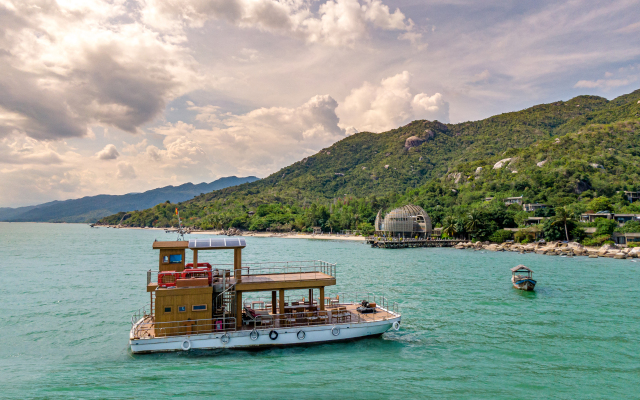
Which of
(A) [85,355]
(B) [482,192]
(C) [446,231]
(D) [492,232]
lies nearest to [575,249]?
(D) [492,232]

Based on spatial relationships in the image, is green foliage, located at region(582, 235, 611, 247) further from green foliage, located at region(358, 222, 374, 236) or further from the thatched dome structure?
green foliage, located at region(358, 222, 374, 236)

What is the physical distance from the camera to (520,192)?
117 m

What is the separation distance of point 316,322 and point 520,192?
376 feet

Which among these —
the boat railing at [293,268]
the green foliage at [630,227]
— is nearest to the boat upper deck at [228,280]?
the boat railing at [293,268]

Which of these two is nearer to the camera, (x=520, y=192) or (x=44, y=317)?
(x=44, y=317)

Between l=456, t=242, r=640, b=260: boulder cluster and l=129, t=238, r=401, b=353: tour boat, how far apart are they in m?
60.8

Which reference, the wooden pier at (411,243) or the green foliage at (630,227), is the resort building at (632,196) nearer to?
the green foliage at (630,227)

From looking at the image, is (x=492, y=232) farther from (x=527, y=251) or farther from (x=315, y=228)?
(x=315, y=228)

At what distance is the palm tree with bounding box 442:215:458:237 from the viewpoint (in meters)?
98.2

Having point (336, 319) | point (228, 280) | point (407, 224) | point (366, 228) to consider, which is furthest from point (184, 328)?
point (366, 228)

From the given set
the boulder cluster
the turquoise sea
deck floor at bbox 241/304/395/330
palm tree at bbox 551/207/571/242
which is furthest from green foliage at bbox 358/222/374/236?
deck floor at bbox 241/304/395/330

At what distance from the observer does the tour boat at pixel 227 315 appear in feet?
61.8

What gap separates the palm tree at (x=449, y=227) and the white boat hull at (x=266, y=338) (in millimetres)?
82052

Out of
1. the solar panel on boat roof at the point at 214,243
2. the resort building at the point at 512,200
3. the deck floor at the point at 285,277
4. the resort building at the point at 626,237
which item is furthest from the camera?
the resort building at the point at 512,200
